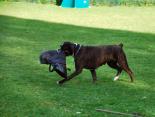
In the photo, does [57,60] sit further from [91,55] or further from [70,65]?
[70,65]

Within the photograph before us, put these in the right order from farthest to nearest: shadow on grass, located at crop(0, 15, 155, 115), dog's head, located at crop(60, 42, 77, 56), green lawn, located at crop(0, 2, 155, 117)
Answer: dog's head, located at crop(60, 42, 77, 56)
shadow on grass, located at crop(0, 15, 155, 115)
green lawn, located at crop(0, 2, 155, 117)

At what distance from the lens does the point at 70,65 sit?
1193 cm

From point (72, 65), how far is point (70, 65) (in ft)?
0.17

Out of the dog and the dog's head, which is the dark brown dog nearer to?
the dog's head

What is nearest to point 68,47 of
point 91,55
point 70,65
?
point 91,55

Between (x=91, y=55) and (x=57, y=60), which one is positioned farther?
(x=91, y=55)

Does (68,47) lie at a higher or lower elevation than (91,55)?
higher

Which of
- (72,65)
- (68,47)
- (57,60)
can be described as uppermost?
(68,47)

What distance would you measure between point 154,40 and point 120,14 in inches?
298

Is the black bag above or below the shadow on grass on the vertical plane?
above

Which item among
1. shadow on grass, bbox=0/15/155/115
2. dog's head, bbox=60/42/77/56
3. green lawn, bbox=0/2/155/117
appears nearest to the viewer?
green lawn, bbox=0/2/155/117

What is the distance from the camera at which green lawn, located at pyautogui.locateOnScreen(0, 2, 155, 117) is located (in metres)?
7.96

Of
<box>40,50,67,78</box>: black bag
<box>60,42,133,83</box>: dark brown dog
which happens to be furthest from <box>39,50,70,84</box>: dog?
<box>60,42,133,83</box>: dark brown dog

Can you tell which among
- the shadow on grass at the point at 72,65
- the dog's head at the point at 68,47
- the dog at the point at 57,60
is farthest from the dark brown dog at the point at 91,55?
the shadow on grass at the point at 72,65
